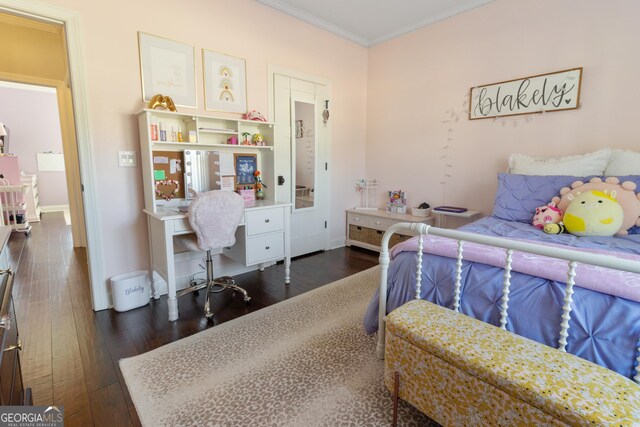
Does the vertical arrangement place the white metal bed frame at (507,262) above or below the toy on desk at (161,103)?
below

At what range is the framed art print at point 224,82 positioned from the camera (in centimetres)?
290

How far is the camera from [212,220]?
234cm

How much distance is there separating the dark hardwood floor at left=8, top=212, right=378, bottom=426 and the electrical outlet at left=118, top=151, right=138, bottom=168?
46.1 inches

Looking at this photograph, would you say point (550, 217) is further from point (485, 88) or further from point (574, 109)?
point (485, 88)

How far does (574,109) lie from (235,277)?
354cm

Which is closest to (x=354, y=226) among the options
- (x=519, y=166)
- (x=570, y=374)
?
(x=519, y=166)

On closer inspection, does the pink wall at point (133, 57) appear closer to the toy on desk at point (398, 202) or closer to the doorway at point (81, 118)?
the doorway at point (81, 118)

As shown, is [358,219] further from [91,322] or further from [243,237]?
[91,322]

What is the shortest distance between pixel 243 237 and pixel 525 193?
2.44 m

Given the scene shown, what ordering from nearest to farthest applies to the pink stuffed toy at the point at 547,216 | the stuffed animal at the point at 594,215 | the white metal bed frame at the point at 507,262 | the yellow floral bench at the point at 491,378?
the yellow floral bench at the point at 491,378
the white metal bed frame at the point at 507,262
the stuffed animal at the point at 594,215
the pink stuffed toy at the point at 547,216

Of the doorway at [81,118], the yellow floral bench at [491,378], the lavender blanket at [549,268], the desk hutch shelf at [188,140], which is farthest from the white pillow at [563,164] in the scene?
the doorway at [81,118]

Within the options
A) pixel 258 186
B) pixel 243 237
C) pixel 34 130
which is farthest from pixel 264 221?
pixel 34 130

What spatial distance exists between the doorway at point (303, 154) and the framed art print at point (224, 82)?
0.39 m

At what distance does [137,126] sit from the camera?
2.58m
